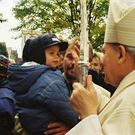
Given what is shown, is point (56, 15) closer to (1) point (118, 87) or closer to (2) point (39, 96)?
(2) point (39, 96)

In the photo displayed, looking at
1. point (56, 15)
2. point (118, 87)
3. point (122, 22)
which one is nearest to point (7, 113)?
point (118, 87)

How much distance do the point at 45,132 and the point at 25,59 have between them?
3.07ft

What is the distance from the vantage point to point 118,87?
8.67 ft

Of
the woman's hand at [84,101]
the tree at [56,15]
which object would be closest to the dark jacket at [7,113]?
the woman's hand at [84,101]

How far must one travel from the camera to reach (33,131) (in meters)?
4.04

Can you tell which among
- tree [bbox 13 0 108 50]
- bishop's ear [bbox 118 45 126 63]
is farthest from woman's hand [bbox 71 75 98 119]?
tree [bbox 13 0 108 50]

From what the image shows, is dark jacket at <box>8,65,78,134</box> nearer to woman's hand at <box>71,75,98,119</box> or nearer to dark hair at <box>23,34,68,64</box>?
dark hair at <box>23,34,68,64</box>

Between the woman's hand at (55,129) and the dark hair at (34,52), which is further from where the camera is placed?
the dark hair at (34,52)

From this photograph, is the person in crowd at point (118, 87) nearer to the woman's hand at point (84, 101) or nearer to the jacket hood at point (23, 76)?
the woman's hand at point (84, 101)

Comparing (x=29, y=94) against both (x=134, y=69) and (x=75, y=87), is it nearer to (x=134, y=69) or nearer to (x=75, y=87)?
(x=75, y=87)

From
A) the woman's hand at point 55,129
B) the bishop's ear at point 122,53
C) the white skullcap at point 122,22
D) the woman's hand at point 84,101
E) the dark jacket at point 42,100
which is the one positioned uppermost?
the white skullcap at point 122,22

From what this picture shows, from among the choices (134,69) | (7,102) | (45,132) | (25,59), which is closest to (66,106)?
(45,132)

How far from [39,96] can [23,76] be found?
0.34m

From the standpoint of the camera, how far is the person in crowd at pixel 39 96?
3.97m
